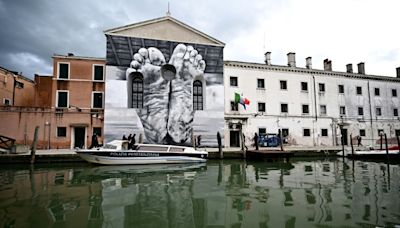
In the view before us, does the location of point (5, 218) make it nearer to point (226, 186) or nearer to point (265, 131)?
point (226, 186)

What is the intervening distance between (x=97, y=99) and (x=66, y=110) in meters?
2.35

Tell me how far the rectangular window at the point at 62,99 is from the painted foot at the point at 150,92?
4.74m

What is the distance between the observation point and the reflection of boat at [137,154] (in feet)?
46.6

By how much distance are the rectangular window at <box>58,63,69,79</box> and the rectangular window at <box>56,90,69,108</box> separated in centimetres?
121

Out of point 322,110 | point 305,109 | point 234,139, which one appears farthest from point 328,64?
point 234,139

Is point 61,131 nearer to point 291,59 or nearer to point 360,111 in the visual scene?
point 291,59

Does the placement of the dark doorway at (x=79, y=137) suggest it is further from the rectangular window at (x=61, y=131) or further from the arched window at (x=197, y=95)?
the arched window at (x=197, y=95)

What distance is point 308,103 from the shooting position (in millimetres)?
24625

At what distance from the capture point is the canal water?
5258 mm

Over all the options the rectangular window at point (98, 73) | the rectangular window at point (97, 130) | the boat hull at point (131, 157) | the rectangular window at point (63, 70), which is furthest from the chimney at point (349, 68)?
the rectangular window at point (63, 70)

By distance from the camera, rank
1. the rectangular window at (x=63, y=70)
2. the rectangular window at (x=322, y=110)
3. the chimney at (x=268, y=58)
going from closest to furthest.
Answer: the rectangular window at (x=63, y=70) < the chimney at (x=268, y=58) < the rectangular window at (x=322, y=110)

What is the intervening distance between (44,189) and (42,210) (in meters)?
2.84

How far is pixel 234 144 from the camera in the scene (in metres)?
22.8


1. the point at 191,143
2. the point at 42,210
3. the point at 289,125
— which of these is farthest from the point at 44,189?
the point at 289,125
